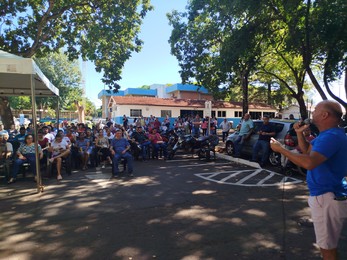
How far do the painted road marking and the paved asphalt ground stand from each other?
28mm

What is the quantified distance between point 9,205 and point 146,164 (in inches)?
210

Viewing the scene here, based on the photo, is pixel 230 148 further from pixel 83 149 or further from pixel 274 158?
pixel 83 149

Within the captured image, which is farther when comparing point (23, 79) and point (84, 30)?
point (84, 30)

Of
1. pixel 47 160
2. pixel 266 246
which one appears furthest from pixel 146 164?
pixel 266 246

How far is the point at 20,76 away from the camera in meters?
9.09

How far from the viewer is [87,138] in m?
10.2

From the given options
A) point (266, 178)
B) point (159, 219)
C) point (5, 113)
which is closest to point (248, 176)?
point (266, 178)

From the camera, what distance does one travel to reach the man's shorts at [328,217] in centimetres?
236

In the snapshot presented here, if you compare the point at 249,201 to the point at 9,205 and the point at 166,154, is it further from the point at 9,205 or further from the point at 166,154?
the point at 166,154

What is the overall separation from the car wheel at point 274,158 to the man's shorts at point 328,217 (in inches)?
275

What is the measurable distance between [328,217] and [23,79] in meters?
9.82

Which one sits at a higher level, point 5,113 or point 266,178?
point 5,113

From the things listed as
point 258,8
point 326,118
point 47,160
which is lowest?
point 47,160

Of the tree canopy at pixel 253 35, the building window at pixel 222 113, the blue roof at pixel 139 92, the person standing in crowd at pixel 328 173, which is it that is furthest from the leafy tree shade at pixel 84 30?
the blue roof at pixel 139 92
